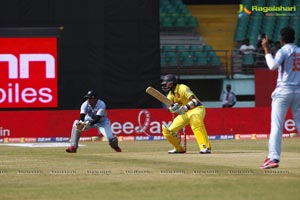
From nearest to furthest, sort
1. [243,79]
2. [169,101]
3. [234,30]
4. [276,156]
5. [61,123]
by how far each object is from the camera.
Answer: [276,156] → [169,101] → [61,123] → [243,79] → [234,30]

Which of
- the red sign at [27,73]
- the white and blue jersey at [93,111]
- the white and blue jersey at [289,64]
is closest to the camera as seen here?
the white and blue jersey at [289,64]

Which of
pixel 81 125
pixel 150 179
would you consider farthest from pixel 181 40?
pixel 150 179

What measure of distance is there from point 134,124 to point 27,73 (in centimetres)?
450

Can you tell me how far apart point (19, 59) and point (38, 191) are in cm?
1974

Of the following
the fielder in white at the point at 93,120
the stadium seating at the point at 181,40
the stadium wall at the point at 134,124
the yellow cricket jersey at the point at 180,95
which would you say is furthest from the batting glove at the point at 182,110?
the stadium seating at the point at 181,40

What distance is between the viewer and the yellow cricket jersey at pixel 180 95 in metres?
19.5

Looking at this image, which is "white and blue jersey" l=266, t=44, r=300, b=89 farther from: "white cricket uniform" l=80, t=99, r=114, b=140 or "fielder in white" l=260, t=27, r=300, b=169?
"white cricket uniform" l=80, t=99, r=114, b=140

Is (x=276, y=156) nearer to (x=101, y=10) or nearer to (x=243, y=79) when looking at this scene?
(x=101, y=10)

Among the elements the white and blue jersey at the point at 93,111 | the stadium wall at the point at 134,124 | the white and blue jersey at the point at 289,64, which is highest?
the white and blue jersey at the point at 289,64

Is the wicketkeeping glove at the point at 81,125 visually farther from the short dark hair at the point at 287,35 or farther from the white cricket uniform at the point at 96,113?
the short dark hair at the point at 287,35

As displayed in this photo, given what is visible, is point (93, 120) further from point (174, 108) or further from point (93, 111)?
point (174, 108)

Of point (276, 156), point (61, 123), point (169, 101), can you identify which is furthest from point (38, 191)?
point (61, 123)

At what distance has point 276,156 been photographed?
13516mm

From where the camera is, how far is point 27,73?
3047cm
